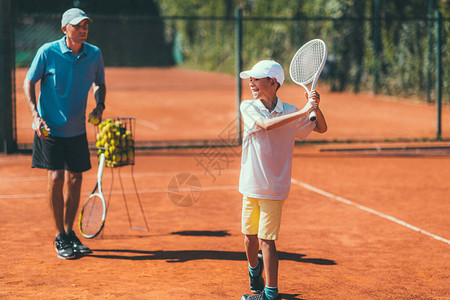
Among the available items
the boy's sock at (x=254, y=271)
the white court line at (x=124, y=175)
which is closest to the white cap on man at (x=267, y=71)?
the boy's sock at (x=254, y=271)

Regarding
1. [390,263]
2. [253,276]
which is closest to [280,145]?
[253,276]

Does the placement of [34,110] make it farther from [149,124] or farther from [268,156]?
[149,124]

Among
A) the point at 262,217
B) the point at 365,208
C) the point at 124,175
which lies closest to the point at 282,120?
the point at 262,217

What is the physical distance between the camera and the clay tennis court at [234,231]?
17.5 ft

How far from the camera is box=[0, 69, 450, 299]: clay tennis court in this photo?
17.5 feet

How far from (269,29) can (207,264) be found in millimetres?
25768

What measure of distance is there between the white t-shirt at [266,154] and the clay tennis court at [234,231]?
87 centimetres

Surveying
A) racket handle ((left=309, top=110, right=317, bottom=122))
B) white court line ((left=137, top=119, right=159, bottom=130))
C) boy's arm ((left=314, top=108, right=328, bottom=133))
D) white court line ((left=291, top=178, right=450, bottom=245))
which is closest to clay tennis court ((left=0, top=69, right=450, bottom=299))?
white court line ((left=291, top=178, right=450, bottom=245))

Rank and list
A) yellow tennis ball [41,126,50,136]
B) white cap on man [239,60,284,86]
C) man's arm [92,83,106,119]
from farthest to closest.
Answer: man's arm [92,83,106,119], yellow tennis ball [41,126,50,136], white cap on man [239,60,284,86]

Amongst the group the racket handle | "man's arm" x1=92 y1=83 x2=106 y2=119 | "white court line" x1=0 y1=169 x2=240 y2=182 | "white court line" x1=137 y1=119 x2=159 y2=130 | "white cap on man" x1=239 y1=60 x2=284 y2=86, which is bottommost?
"white court line" x1=0 y1=169 x2=240 y2=182

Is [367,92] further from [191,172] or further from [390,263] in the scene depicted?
[390,263]

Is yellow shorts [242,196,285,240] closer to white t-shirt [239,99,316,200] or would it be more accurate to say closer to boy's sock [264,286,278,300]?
white t-shirt [239,99,316,200]

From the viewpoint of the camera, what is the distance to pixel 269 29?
101 ft

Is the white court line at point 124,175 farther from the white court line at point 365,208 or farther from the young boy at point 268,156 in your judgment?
the young boy at point 268,156
